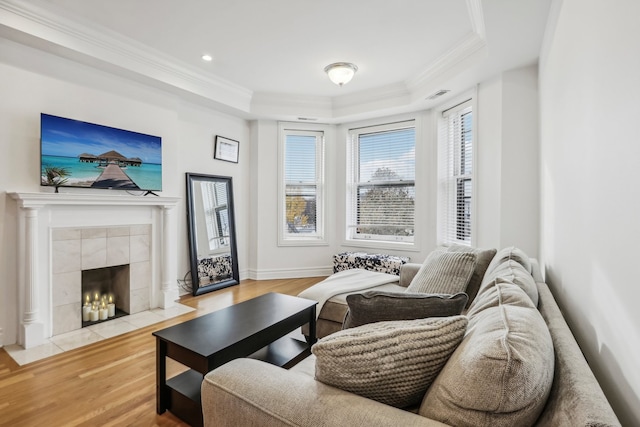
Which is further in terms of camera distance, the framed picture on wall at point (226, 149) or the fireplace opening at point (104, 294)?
the framed picture on wall at point (226, 149)

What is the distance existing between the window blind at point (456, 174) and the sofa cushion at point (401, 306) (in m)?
2.78

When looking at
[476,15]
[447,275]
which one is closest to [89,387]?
[447,275]

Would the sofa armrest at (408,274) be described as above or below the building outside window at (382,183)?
below

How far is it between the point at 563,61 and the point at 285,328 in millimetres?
2264

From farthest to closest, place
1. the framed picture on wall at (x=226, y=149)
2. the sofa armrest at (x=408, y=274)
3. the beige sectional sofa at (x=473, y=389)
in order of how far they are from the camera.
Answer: the framed picture on wall at (x=226, y=149) < the sofa armrest at (x=408, y=274) < the beige sectional sofa at (x=473, y=389)

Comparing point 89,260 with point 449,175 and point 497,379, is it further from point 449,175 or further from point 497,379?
point 449,175

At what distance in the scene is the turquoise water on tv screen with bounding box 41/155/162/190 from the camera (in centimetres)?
282

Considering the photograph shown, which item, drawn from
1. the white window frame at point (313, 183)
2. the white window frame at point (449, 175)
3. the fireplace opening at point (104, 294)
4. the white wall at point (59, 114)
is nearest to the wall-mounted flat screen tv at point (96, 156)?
the white wall at point (59, 114)

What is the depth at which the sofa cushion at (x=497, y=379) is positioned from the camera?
68cm

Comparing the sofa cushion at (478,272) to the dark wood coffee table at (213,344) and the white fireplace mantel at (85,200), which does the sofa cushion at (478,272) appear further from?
the white fireplace mantel at (85,200)

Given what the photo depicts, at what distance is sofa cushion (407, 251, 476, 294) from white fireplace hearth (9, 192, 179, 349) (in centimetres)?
277

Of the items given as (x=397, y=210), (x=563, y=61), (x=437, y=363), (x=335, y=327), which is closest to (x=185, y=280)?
(x=335, y=327)

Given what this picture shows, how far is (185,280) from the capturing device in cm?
414

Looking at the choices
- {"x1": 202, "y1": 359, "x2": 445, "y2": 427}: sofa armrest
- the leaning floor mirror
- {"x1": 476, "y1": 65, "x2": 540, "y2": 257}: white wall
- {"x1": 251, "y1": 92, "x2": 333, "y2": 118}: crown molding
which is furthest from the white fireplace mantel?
{"x1": 476, "y1": 65, "x2": 540, "y2": 257}: white wall
